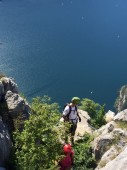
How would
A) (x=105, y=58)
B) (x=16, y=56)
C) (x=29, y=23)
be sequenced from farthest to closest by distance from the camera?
(x=29, y=23) < (x=105, y=58) < (x=16, y=56)

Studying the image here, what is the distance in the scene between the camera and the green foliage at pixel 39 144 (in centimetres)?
887

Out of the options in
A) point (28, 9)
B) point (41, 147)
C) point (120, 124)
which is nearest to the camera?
point (41, 147)

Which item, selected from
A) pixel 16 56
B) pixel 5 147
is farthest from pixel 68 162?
pixel 16 56

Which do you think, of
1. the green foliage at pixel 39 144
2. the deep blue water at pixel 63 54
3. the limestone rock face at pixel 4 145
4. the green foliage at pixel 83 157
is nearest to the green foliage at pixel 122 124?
the green foliage at pixel 83 157

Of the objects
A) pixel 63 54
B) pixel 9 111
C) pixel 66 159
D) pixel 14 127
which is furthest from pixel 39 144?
pixel 63 54

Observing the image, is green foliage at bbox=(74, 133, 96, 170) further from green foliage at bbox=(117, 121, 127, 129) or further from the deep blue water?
the deep blue water

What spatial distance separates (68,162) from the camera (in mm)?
10164

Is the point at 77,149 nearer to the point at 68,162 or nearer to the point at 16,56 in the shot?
the point at 68,162

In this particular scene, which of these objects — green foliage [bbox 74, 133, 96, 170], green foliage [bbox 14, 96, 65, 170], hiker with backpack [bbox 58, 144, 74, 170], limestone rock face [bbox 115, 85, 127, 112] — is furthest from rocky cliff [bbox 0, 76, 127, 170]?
limestone rock face [bbox 115, 85, 127, 112]

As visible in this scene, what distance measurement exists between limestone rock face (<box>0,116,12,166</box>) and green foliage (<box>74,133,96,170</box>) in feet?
8.23

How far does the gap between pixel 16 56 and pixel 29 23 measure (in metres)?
51.0

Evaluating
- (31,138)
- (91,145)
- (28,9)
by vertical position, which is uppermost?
(28,9)

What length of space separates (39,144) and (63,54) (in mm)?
123090

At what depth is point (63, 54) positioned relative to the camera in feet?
431
